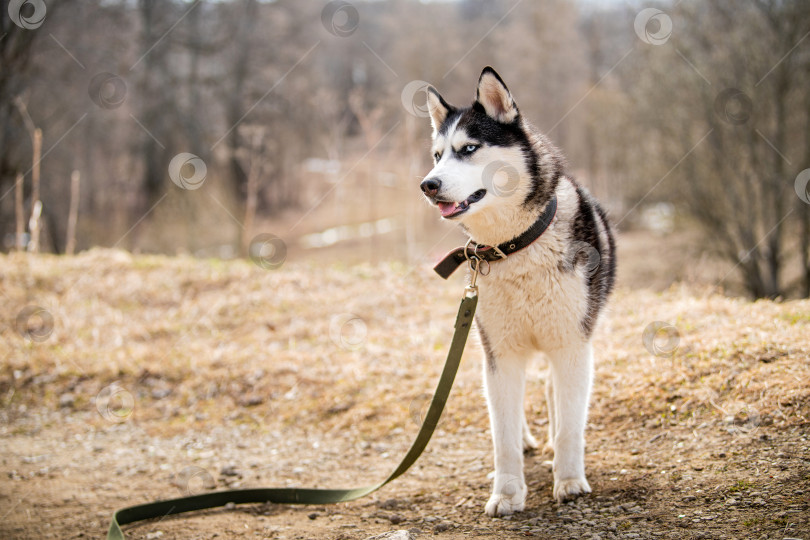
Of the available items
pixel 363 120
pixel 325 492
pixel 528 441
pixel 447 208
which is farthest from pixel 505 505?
pixel 363 120

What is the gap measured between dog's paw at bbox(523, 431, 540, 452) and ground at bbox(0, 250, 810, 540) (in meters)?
0.08

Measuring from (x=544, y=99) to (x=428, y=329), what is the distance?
21.2 meters

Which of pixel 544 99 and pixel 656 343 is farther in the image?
pixel 544 99

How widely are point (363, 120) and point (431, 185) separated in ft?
34.1

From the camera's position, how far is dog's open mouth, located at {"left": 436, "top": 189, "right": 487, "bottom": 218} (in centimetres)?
294

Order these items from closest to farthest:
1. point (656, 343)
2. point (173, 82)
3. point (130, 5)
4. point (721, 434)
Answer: point (721, 434), point (656, 343), point (130, 5), point (173, 82)

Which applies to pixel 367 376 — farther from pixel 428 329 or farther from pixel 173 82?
pixel 173 82

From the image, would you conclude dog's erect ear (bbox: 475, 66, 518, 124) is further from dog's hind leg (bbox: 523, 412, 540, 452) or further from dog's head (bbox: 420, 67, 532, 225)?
dog's hind leg (bbox: 523, 412, 540, 452)

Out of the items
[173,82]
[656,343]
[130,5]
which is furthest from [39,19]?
[656,343]

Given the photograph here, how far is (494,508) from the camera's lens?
10.3 feet

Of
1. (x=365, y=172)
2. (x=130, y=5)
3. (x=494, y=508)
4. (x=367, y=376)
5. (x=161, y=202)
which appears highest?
(x=130, y=5)

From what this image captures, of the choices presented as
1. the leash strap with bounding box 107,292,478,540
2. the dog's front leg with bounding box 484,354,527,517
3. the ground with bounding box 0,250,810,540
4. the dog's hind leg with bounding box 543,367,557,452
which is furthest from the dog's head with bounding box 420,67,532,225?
the dog's hind leg with bounding box 543,367,557,452

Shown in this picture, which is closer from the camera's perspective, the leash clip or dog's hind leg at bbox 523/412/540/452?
the leash clip

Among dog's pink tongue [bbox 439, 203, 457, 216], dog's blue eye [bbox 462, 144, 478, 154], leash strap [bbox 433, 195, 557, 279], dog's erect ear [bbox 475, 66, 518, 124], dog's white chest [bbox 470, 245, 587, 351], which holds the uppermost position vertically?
dog's erect ear [bbox 475, 66, 518, 124]
